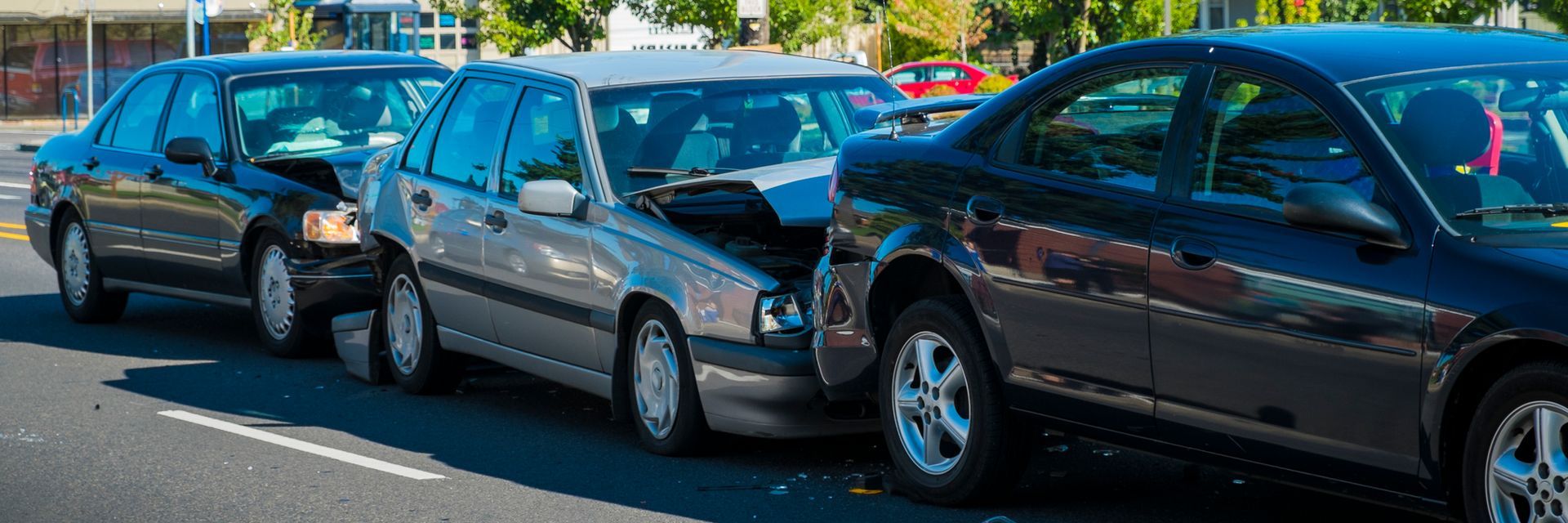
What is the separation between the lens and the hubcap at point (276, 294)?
1047cm

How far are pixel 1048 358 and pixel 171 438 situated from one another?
4.17 metres

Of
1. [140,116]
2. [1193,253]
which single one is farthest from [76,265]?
[1193,253]

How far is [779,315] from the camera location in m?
→ 6.88

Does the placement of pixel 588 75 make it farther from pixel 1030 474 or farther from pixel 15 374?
pixel 15 374

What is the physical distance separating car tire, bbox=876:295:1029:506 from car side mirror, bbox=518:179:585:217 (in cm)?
171

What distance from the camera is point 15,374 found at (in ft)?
33.6

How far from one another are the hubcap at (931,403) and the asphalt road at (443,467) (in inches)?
7.1

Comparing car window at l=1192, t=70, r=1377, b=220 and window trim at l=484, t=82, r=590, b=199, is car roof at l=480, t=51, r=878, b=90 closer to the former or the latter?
window trim at l=484, t=82, r=590, b=199

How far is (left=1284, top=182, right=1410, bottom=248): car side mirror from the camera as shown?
4695 mm

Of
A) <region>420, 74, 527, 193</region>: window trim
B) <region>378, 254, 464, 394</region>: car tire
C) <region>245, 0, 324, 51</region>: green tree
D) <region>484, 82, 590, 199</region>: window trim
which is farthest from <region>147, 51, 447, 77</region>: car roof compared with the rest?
<region>245, 0, 324, 51</region>: green tree


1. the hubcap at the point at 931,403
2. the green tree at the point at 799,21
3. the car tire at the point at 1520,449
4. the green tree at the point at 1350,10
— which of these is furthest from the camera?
the green tree at the point at 1350,10

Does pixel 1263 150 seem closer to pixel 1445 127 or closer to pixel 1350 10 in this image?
pixel 1445 127

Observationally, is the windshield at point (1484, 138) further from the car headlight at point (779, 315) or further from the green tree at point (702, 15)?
the green tree at point (702, 15)

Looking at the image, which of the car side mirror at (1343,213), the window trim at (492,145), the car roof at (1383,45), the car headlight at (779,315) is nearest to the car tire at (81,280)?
the window trim at (492,145)
